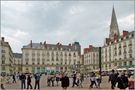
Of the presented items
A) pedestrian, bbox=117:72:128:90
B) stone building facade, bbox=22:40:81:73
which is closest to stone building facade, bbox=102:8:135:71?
stone building facade, bbox=22:40:81:73

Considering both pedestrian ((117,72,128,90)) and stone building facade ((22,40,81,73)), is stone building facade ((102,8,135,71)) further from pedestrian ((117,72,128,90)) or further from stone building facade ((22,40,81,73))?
pedestrian ((117,72,128,90))

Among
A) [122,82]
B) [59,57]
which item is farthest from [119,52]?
[122,82]

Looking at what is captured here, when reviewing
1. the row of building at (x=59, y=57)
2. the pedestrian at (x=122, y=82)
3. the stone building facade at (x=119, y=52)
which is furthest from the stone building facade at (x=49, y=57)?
the pedestrian at (x=122, y=82)

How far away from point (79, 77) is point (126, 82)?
537 inches

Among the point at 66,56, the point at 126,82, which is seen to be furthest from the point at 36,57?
the point at 126,82

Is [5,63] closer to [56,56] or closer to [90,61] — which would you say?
[56,56]

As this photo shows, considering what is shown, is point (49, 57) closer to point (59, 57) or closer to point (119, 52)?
point (59, 57)

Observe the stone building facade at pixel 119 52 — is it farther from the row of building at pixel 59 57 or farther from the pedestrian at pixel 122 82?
the pedestrian at pixel 122 82

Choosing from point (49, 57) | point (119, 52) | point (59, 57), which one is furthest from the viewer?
point (59, 57)

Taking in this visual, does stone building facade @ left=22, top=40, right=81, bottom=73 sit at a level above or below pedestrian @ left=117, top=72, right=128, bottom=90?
above

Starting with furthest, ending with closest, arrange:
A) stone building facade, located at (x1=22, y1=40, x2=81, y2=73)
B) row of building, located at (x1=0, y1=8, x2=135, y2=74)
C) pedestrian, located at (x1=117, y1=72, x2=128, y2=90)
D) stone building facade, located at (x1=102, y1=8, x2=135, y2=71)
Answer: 1. stone building facade, located at (x1=22, y1=40, x2=81, y2=73)
2. row of building, located at (x1=0, y1=8, x2=135, y2=74)
3. stone building facade, located at (x1=102, y1=8, x2=135, y2=71)
4. pedestrian, located at (x1=117, y1=72, x2=128, y2=90)

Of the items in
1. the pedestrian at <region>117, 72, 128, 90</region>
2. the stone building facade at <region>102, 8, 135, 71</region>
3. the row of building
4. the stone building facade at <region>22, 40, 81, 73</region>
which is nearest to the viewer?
the pedestrian at <region>117, 72, 128, 90</region>

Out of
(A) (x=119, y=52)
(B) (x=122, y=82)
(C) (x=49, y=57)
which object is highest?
(A) (x=119, y=52)

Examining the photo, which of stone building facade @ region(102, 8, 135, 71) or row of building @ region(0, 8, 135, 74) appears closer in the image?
stone building facade @ region(102, 8, 135, 71)
